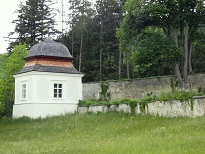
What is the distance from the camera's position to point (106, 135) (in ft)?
61.6

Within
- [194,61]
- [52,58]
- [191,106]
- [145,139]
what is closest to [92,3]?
[194,61]

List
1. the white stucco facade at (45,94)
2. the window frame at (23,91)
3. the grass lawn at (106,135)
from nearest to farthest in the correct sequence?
the grass lawn at (106,135)
the white stucco facade at (45,94)
the window frame at (23,91)

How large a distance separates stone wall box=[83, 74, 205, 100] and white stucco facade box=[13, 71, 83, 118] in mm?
6296

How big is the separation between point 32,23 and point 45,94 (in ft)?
77.6

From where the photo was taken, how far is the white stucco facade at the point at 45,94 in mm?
Result: 29789

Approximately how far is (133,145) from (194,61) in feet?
96.1

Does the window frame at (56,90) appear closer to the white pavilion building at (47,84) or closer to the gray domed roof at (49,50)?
the white pavilion building at (47,84)

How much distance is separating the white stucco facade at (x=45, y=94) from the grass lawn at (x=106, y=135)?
1.30m

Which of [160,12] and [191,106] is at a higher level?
[160,12]

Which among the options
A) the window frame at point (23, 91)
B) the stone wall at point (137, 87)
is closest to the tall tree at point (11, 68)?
the window frame at point (23, 91)

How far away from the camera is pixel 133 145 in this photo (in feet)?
45.4

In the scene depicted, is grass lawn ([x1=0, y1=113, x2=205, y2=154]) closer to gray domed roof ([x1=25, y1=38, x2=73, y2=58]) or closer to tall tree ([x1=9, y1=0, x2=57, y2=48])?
gray domed roof ([x1=25, y1=38, x2=73, y2=58])

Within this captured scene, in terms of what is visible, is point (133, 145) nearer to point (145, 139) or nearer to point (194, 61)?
point (145, 139)

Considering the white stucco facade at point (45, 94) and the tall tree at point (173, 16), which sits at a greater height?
the tall tree at point (173, 16)
